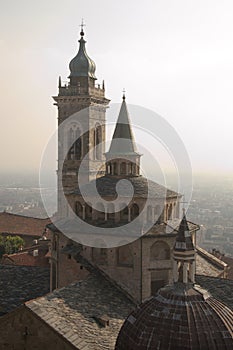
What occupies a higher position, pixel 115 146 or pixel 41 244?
pixel 115 146

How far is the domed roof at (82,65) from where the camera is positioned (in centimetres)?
5630

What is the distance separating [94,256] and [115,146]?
8.07 metres

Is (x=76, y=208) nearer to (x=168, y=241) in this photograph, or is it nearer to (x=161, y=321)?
(x=168, y=241)

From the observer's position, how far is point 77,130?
5553 centimetres

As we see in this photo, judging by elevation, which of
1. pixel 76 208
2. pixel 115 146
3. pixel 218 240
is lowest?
pixel 218 240

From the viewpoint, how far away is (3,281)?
33469 millimetres

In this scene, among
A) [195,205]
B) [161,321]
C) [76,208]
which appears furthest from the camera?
[195,205]

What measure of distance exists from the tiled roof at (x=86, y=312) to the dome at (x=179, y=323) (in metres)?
5.17

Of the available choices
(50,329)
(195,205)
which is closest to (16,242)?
(50,329)

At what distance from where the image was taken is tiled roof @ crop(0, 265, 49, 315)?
30708 mm

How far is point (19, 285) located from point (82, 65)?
30582 mm

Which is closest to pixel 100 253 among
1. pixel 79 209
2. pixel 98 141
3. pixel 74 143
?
pixel 79 209

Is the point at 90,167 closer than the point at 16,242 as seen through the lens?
Yes

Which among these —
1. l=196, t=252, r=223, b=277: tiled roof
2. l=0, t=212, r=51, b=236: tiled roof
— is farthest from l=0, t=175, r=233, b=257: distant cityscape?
l=196, t=252, r=223, b=277: tiled roof
